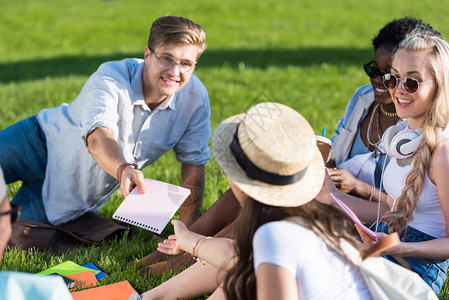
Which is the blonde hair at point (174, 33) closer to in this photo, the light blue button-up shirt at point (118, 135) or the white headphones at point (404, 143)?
the light blue button-up shirt at point (118, 135)

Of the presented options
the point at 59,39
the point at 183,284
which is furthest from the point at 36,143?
the point at 59,39

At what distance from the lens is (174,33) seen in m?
3.74

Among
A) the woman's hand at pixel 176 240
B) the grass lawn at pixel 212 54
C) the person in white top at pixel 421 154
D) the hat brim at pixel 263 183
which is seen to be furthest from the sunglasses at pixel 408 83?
the woman's hand at pixel 176 240

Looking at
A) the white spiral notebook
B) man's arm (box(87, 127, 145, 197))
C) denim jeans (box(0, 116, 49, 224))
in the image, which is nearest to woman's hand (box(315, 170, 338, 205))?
the white spiral notebook

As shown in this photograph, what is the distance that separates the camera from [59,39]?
11.6 metres

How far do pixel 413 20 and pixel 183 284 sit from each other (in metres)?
2.30

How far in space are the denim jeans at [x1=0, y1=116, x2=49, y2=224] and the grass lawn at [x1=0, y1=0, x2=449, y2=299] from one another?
1.73 feet

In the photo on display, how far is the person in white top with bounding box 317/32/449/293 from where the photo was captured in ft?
9.24

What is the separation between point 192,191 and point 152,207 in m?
1.02

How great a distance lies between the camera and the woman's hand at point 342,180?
12.1ft

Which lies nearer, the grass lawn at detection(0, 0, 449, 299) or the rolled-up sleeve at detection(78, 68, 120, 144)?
the rolled-up sleeve at detection(78, 68, 120, 144)

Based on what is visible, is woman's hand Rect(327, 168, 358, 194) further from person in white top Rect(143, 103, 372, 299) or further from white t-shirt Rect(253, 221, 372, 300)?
white t-shirt Rect(253, 221, 372, 300)

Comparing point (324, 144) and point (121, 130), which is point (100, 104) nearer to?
point (121, 130)

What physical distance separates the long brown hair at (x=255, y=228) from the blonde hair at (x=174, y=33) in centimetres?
168
